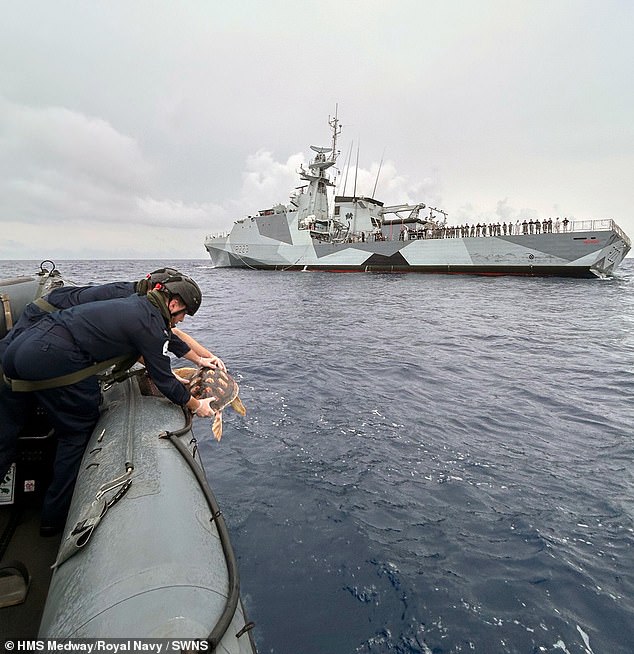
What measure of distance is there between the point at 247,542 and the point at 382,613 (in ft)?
3.96

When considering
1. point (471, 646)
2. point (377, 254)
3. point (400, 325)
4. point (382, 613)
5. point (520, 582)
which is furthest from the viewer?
point (377, 254)

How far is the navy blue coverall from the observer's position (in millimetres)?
2375

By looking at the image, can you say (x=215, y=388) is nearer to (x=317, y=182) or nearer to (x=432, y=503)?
(x=432, y=503)

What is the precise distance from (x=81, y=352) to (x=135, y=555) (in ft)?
5.05

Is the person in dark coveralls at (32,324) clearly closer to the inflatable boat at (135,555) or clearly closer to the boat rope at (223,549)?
the inflatable boat at (135,555)

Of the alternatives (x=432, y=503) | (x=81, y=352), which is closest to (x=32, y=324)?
(x=81, y=352)

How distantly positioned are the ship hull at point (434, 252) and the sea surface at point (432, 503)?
87.5 ft

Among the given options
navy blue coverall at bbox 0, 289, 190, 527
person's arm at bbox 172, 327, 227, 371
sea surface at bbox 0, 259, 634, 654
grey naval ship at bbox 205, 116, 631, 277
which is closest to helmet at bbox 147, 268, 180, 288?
navy blue coverall at bbox 0, 289, 190, 527

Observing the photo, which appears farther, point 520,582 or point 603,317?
point 603,317

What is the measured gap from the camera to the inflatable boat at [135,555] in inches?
51.3

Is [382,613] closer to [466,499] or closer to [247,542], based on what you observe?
[247,542]

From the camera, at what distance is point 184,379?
3.89 metres

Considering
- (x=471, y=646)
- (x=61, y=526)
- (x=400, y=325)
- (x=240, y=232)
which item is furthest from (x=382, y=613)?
(x=240, y=232)

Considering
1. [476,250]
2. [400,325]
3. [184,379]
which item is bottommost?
[400,325]
